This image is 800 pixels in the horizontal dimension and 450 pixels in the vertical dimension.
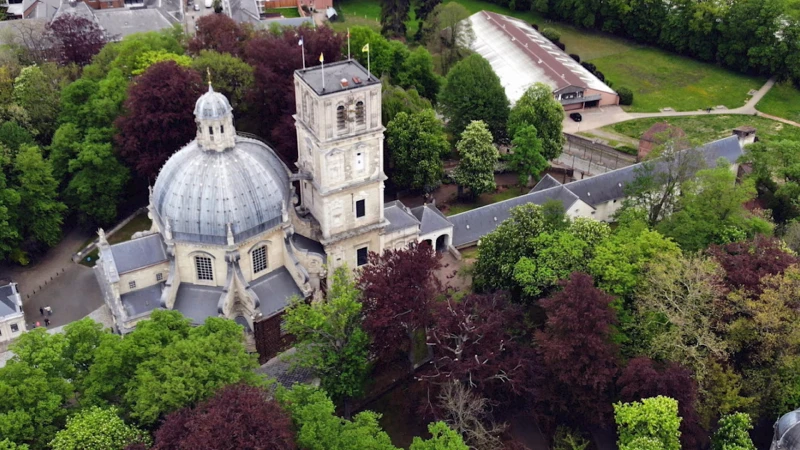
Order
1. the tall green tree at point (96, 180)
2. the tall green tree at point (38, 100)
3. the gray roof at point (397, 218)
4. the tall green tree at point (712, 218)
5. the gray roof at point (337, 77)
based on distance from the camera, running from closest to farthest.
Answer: the gray roof at point (337, 77) → the tall green tree at point (712, 218) → the gray roof at point (397, 218) → the tall green tree at point (96, 180) → the tall green tree at point (38, 100)

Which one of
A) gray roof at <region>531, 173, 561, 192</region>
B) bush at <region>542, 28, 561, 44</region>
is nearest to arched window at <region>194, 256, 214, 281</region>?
gray roof at <region>531, 173, 561, 192</region>

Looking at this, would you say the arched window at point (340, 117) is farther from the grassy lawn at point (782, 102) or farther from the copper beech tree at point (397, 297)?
the grassy lawn at point (782, 102)

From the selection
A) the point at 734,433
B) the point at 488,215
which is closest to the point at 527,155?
the point at 488,215

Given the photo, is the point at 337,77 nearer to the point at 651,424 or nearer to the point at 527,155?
the point at 527,155

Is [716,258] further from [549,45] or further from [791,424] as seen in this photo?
[549,45]

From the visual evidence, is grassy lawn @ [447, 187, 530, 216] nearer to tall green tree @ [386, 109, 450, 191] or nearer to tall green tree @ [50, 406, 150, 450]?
tall green tree @ [386, 109, 450, 191]

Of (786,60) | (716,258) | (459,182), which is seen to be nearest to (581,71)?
(786,60)

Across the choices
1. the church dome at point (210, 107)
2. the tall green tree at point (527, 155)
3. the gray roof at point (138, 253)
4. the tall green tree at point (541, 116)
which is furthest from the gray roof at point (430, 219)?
the gray roof at point (138, 253)
